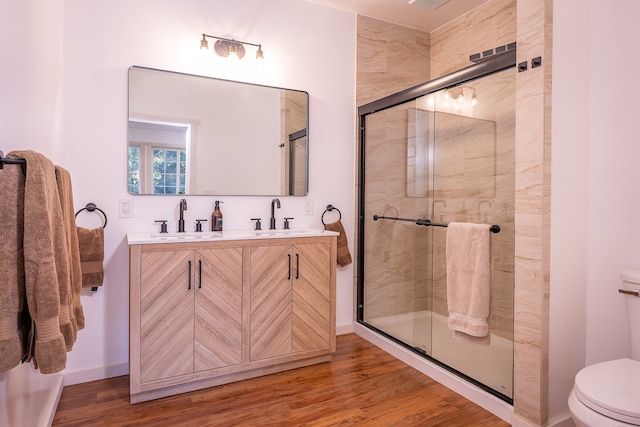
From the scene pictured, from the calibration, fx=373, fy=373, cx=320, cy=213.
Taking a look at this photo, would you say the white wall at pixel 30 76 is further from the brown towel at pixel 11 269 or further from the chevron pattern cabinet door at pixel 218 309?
the chevron pattern cabinet door at pixel 218 309

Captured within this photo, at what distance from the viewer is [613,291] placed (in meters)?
1.87

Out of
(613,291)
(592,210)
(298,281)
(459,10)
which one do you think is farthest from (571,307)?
(459,10)

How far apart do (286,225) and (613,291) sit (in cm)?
202

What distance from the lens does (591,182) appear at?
1.93m

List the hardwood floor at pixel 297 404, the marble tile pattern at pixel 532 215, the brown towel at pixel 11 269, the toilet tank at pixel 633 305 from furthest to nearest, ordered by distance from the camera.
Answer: the hardwood floor at pixel 297 404
the marble tile pattern at pixel 532 215
the toilet tank at pixel 633 305
the brown towel at pixel 11 269

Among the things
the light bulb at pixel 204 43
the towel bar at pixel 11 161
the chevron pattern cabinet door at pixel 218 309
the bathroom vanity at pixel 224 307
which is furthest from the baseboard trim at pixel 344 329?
the towel bar at pixel 11 161

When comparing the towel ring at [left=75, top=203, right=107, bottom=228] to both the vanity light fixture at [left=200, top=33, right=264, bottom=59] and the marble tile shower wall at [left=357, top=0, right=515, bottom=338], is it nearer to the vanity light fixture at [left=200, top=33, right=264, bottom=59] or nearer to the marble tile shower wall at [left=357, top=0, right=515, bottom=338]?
the vanity light fixture at [left=200, top=33, right=264, bottom=59]

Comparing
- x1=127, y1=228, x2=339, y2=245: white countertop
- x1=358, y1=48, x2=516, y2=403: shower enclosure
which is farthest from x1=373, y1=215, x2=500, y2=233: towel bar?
x1=127, y1=228, x2=339, y2=245: white countertop

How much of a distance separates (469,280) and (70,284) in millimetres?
1929

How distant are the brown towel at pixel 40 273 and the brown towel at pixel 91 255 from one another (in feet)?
4.26

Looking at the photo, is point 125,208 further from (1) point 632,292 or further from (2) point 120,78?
(1) point 632,292

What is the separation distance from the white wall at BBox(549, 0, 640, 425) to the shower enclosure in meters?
0.27

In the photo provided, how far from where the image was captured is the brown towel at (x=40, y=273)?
1.00 metres

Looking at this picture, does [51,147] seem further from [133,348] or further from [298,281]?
[298,281]
